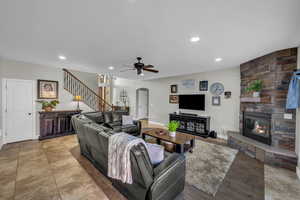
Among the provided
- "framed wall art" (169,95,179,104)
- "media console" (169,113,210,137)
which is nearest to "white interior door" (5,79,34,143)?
"media console" (169,113,210,137)

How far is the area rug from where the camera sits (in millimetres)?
2046

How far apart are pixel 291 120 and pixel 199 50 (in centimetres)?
261

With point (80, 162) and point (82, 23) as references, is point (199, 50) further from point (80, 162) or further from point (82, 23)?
point (80, 162)

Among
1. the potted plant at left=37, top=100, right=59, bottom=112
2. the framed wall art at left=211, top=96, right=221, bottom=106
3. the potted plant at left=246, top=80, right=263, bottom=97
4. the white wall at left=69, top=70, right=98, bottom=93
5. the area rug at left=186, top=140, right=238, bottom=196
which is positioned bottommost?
the area rug at left=186, top=140, right=238, bottom=196

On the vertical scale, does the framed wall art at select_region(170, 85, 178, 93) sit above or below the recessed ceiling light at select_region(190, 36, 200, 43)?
below

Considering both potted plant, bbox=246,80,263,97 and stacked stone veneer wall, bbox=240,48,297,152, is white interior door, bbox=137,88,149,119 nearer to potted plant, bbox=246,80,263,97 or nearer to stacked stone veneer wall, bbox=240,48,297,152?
potted plant, bbox=246,80,263,97

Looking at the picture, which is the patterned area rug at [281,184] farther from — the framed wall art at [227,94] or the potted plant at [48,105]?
the potted plant at [48,105]

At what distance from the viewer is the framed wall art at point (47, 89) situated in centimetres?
425

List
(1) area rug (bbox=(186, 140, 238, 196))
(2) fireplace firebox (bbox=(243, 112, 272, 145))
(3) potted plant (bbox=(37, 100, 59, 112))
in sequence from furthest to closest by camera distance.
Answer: (3) potted plant (bbox=(37, 100, 59, 112)) < (2) fireplace firebox (bbox=(243, 112, 272, 145)) < (1) area rug (bbox=(186, 140, 238, 196))

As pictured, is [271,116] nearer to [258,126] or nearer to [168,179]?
[258,126]

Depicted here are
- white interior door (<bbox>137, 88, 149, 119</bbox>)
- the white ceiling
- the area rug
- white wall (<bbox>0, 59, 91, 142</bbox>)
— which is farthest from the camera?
white interior door (<bbox>137, 88, 149, 119</bbox>)

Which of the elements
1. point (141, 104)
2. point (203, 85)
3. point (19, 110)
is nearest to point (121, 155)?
point (203, 85)

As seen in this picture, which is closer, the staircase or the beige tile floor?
the beige tile floor

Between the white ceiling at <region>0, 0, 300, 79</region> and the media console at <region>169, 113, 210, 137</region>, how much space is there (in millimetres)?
2524
